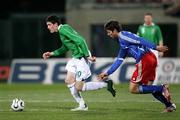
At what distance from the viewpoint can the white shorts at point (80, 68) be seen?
50.4 feet

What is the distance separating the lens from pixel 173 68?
86.2 ft

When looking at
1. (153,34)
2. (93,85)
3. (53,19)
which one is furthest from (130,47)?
(153,34)

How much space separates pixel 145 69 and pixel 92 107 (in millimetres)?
2130

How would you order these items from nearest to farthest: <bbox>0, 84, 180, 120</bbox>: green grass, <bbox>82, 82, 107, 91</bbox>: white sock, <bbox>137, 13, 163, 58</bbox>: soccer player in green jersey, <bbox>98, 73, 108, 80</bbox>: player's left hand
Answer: <bbox>0, 84, 180, 120</bbox>: green grass < <bbox>98, 73, 108, 80</bbox>: player's left hand < <bbox>82, 82, 107, 91</bbox>: white sock < <bbox>137, 13, 163, 58</bbox>: soccer player in green jersey

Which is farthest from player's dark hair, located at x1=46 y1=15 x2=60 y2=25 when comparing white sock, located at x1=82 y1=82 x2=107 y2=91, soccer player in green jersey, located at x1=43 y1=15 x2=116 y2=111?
white sock, located at x1=82 y1=82 x2=107 y2=91

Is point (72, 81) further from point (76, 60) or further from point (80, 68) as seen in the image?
point (76, 60)

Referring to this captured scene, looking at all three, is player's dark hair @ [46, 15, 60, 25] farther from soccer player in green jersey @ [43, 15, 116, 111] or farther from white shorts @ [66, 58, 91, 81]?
white shorts @ [66, 58, 91, 81]

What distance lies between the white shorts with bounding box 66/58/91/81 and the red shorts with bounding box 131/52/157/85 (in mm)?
1301

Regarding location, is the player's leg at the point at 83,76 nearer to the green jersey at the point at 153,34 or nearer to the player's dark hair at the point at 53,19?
the player's dark hair at the point at 53,19

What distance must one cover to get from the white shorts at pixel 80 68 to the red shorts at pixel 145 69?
4.27 ft

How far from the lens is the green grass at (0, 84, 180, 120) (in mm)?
13984

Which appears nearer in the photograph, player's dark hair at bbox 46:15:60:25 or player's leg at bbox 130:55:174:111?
player's leg at bbox 130:55:174:111

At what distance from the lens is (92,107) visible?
16.1 metres

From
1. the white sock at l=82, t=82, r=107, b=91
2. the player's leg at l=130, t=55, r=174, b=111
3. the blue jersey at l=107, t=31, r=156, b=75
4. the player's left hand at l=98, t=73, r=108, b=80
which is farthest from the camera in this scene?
the white sock at l=82, t=82, r=107, b=91
